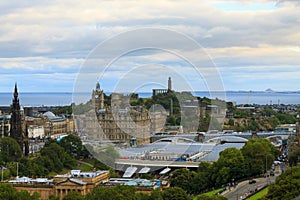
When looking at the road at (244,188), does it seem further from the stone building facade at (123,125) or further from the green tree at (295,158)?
the stone building facade at (123,125)

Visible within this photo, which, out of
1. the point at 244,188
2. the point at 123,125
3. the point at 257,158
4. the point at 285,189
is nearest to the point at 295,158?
the point at 257,158

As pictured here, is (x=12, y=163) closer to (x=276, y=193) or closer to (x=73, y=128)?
(x=276, y=193)

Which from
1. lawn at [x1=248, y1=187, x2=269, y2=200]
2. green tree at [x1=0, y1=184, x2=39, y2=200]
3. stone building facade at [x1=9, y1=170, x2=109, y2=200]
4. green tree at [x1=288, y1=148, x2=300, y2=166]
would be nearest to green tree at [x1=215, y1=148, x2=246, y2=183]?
green tree at [x1=288, y1=148, x2=300, y2=166]

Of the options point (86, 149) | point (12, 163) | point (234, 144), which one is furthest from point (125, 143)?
point (12, 163)

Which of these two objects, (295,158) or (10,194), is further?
(295,158)

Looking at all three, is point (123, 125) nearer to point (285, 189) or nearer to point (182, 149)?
point (182, 149)

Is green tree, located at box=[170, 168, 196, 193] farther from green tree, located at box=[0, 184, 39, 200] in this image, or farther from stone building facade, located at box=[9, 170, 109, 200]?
green tree, located at box=[0, 184, 39, 200]

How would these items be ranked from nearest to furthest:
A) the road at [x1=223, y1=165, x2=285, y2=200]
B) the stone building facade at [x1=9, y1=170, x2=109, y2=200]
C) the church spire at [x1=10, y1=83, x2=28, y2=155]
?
the road at [x1=223, y1=165, x2=285, y2=200]
the stone building facade at [x1=9, y1=170, x2=109, y2=200]
the church spire at [x1=10, y1=83, x2=28, y2=155]

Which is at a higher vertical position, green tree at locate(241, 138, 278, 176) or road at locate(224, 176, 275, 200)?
green tree at locate(241, 138, 278, 176)
